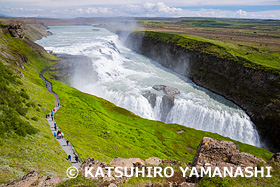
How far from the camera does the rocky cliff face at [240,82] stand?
47156mm

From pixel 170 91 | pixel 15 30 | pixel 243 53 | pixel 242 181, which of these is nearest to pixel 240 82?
pixel 243 53

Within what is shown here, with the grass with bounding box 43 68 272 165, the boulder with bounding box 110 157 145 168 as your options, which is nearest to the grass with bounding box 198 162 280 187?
the boulder with bounding box 110 157 145 168

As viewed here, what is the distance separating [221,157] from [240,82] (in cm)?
5374

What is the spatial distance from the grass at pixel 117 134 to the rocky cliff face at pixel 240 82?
1024cm

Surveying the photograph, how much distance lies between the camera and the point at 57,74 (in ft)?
223

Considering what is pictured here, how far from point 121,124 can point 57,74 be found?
3938 cm

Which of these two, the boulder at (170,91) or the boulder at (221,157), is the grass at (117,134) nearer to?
the boulder at (170,91)

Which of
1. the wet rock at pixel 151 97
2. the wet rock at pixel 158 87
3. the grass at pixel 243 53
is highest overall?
the grass at pixel 243 53

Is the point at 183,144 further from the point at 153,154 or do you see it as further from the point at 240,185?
the point at 240,185

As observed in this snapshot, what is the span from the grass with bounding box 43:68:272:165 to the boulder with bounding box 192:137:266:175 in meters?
17.0

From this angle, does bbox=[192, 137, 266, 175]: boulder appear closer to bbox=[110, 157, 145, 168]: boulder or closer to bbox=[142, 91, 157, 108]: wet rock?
→ bbox=[110, 157, 145, 168]: boulder

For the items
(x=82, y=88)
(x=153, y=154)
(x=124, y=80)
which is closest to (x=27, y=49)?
(x=82, y=88)

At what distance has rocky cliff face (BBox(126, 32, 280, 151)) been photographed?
155ft

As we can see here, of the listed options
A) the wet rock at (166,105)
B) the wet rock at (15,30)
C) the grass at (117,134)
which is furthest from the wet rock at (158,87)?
the wet rock at (15,30)
